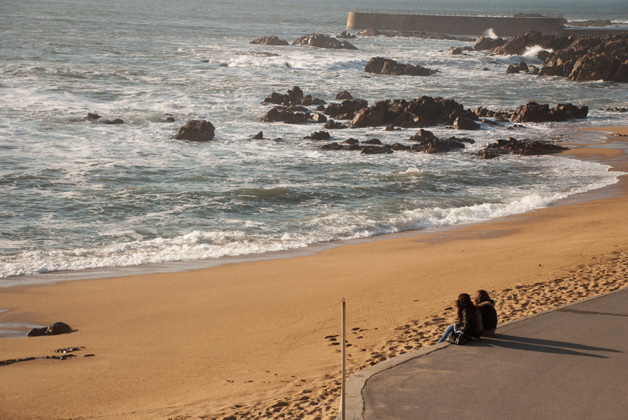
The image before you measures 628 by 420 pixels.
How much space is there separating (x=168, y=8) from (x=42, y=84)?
9381 centimetres

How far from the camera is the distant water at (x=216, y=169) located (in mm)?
18125

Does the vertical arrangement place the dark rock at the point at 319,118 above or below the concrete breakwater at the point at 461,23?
below

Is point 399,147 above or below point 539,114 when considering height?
below

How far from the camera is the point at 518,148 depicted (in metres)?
29.8

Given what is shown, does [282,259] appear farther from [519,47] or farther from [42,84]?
[519,47]


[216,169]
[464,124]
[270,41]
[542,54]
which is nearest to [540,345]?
[216,169]

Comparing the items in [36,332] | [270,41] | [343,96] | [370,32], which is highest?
[370,32]

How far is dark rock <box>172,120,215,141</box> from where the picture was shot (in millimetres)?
30719

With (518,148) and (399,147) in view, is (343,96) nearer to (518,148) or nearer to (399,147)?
(399,147)

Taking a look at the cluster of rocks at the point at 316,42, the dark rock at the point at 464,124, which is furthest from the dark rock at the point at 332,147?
the cluster of rocks at the point at 316,42

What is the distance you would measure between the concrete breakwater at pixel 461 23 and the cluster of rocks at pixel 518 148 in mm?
61286

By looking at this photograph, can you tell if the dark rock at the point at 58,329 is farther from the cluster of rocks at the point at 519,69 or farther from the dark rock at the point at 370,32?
the dark rock at the point at 370,32

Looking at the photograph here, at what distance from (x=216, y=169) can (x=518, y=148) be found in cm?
1186

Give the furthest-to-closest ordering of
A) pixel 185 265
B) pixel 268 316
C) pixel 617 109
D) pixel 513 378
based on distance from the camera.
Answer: pixel 617 109
pixel 185 265
pixel 268 316
pixel 513 378
